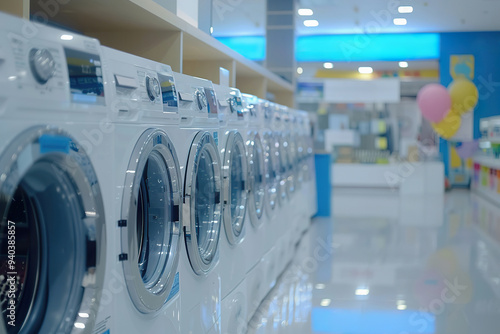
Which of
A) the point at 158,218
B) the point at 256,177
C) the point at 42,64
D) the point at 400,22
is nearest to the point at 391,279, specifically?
the point at 256,177

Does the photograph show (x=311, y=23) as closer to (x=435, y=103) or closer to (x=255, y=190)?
(x=435, y=103)

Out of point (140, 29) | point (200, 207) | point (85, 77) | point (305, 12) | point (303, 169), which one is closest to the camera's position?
point (85, 77)

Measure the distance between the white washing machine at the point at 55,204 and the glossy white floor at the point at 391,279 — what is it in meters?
2.13

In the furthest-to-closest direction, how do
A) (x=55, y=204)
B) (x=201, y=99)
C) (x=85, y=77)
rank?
(x=201, y=99) < (x=85, y=77) < (x=55, y=204)

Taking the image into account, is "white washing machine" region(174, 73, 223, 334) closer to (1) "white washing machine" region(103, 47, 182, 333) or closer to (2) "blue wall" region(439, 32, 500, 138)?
(1) "white washing machine" region(103, 47, 182, 333)

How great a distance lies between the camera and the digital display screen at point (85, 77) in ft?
5.01

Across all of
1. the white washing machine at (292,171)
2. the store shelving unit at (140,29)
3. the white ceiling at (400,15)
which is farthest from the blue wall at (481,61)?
the store shelving unit at (140,29)

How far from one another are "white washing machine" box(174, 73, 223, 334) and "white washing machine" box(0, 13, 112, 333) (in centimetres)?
81

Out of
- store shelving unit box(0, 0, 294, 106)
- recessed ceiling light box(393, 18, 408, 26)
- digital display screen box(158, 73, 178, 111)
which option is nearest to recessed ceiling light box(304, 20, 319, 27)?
recessed ceiling light box(393, 18, 408, 26)

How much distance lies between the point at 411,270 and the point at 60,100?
4166 millimetres

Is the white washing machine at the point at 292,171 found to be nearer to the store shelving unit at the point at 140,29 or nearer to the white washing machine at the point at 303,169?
the white washing machine at the point at 303,169

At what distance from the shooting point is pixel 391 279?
4770mm

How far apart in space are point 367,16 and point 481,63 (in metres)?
3.24

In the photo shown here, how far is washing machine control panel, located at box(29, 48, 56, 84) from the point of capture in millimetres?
1353
